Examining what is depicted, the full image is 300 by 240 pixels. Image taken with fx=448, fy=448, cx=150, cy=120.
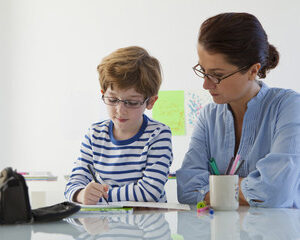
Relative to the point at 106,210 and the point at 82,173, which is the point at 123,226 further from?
the point at 82,173

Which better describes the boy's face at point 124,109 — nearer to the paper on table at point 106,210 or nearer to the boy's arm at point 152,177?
the boy's arm at point 152,177

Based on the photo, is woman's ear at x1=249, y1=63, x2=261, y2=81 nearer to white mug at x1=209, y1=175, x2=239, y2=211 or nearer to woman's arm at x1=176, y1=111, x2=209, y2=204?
woman's arm at x1=176, y1=111, x2=209, y2=204

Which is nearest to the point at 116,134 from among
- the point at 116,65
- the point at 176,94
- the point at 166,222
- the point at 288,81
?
the point at 116,65

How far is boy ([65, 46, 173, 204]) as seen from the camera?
4.48 ft

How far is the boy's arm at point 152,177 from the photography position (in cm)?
131

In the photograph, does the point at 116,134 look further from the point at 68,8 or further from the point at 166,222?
the point at 68,8

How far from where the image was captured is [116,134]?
149cm

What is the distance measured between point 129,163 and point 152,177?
10cm

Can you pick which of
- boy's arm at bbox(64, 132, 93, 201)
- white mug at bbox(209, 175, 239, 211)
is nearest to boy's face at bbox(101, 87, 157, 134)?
boy's arm at bbox(64, 132, 93, 201)

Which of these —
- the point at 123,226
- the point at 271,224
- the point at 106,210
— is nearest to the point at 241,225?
the point at 271,224

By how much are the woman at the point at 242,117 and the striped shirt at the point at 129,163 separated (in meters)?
0.10

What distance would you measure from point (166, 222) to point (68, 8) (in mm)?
2964

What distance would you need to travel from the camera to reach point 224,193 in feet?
3.66

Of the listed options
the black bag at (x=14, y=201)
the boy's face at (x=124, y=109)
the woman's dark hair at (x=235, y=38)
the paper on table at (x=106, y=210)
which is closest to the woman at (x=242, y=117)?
the woman's dark hair at (x=235, y=38)
